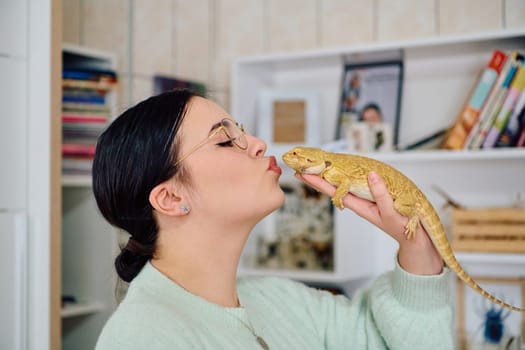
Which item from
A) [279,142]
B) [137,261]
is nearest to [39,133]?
[137,261]

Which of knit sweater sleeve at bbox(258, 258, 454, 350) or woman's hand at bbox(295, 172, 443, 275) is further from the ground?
woman's hand at bbox(295, 172, 443, 275)

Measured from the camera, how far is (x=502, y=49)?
259cm

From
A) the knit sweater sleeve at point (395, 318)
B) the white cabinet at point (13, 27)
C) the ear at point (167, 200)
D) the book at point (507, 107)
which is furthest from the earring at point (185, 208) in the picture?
the book at point (507, 107)

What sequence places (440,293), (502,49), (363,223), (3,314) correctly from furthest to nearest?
(363,223) → (502,49) → (3,314) → (440,293)

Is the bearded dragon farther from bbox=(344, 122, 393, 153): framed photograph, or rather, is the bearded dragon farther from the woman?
bbox=(344, 122, 393, 153): framed photograph

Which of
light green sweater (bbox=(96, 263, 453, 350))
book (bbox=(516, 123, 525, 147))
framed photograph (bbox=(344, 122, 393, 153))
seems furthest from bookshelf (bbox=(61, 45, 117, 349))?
book (bbox=(516, 123, 525, 147))

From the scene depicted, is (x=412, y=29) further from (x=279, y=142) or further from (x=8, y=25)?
(x=8, y=25)

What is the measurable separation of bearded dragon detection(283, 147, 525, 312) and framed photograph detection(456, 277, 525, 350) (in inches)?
48.2

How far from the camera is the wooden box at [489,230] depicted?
7.88 feet

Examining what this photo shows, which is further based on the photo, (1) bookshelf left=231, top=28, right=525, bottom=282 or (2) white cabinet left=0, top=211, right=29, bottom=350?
(1) bookshelf left=231, top=28, right=525, bottom=282

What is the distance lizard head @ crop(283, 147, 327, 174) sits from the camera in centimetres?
141

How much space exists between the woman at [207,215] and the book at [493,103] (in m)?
1.15

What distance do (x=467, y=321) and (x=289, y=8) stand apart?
1494 mm

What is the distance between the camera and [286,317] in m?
1.52
